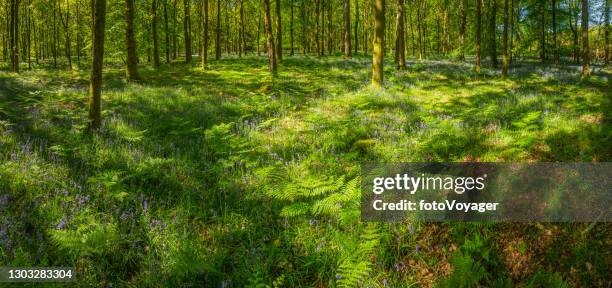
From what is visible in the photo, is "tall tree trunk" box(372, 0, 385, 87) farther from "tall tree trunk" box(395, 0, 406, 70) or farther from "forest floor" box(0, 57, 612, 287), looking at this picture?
"forest floor" box(0, 57, 612, 287)

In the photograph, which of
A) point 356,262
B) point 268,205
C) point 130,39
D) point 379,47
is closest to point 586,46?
point 379,47

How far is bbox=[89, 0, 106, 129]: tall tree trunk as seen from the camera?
7398 millimetres

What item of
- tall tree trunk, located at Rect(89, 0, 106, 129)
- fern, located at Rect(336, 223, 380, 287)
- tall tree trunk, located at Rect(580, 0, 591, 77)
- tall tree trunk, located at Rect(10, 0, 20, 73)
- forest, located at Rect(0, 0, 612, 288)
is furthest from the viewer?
tall tree trunk, located at Rect(10, 0, 20, 73)

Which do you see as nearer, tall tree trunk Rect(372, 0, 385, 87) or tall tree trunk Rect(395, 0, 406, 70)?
tall tree trunk Rect(372, 0, 385, 87)

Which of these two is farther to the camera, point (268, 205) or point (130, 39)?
point (130, 39)

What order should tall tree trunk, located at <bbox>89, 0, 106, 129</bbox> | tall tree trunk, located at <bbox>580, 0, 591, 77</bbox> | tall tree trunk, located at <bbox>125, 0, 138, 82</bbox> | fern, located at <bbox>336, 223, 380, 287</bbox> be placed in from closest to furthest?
fern, located at <bbox>336, 223, 380, 287</bbox>, tall tree trunk, located at <bbox>89, 0, 106, 129</bbox>, tall tree trunk, located at <bbox>125, 0, 138, 82</bbox>, tall tree trunk, located at <bbox>580, 0, 591, 77</bbox>

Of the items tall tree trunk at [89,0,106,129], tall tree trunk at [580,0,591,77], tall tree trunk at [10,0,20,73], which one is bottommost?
tall tree trunk at [89,0,106,129]

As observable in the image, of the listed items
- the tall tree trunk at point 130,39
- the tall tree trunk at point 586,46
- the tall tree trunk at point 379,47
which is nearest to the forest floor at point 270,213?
the tall tree trunk at point 379,47

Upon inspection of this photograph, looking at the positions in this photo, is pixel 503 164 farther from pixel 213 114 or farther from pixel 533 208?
pixel 213 114

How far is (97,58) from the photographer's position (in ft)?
24.8

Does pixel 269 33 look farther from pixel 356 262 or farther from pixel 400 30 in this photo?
pixel 356 262

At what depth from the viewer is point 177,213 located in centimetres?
426

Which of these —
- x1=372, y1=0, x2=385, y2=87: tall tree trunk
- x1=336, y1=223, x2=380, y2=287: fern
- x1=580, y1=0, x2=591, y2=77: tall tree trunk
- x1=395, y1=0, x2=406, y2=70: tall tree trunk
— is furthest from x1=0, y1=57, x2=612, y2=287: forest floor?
x1=395, y1=0, x2=406, y2=70: tall tree trunk

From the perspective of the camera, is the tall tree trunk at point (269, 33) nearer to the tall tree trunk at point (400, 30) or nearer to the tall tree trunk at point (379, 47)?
the tall tree trunk at point (379, 47)
